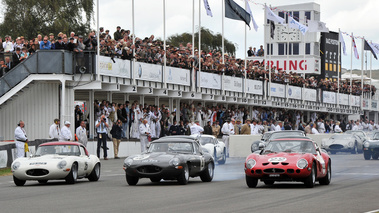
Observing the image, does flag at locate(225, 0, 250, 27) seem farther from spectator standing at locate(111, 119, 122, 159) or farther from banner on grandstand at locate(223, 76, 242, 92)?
spectator standing at locate(111, 119, 122, 159)

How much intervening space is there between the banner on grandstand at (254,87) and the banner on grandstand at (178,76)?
9.18 metres

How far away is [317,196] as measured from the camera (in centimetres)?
1641

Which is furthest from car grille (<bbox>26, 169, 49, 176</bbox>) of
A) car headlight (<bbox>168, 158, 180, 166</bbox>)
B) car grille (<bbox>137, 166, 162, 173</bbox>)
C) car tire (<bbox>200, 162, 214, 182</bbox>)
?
car tire (<bbox>200, 162, 214, 182</bbox>)

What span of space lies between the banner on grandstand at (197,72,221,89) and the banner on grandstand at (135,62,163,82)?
4525 millimetres

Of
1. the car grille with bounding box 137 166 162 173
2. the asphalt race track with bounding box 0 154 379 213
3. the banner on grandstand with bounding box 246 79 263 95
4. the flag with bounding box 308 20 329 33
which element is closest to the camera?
the asphalt race track with bounding box 0 154 379 213

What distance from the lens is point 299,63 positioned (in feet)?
275

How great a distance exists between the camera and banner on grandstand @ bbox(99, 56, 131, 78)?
35275 millimetres

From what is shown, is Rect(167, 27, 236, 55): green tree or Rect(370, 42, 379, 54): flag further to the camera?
Rect(167, 27, 236, 55): green tree

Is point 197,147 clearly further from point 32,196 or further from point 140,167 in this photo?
point 32,196

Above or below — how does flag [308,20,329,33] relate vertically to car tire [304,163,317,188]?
above

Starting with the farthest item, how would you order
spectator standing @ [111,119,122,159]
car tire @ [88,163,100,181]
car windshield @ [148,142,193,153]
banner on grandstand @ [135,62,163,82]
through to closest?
1. banner on grandstand @ [135,62,163,82]
2. spectator standing @ [111,119,122,159]
3. car tire @ [88,163,100,181]
4. car windshield @ [148,142,193,153]

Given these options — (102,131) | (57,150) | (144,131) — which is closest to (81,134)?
(102,131)

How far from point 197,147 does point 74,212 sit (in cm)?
815

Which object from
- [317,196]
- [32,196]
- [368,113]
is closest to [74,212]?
[32,196]
